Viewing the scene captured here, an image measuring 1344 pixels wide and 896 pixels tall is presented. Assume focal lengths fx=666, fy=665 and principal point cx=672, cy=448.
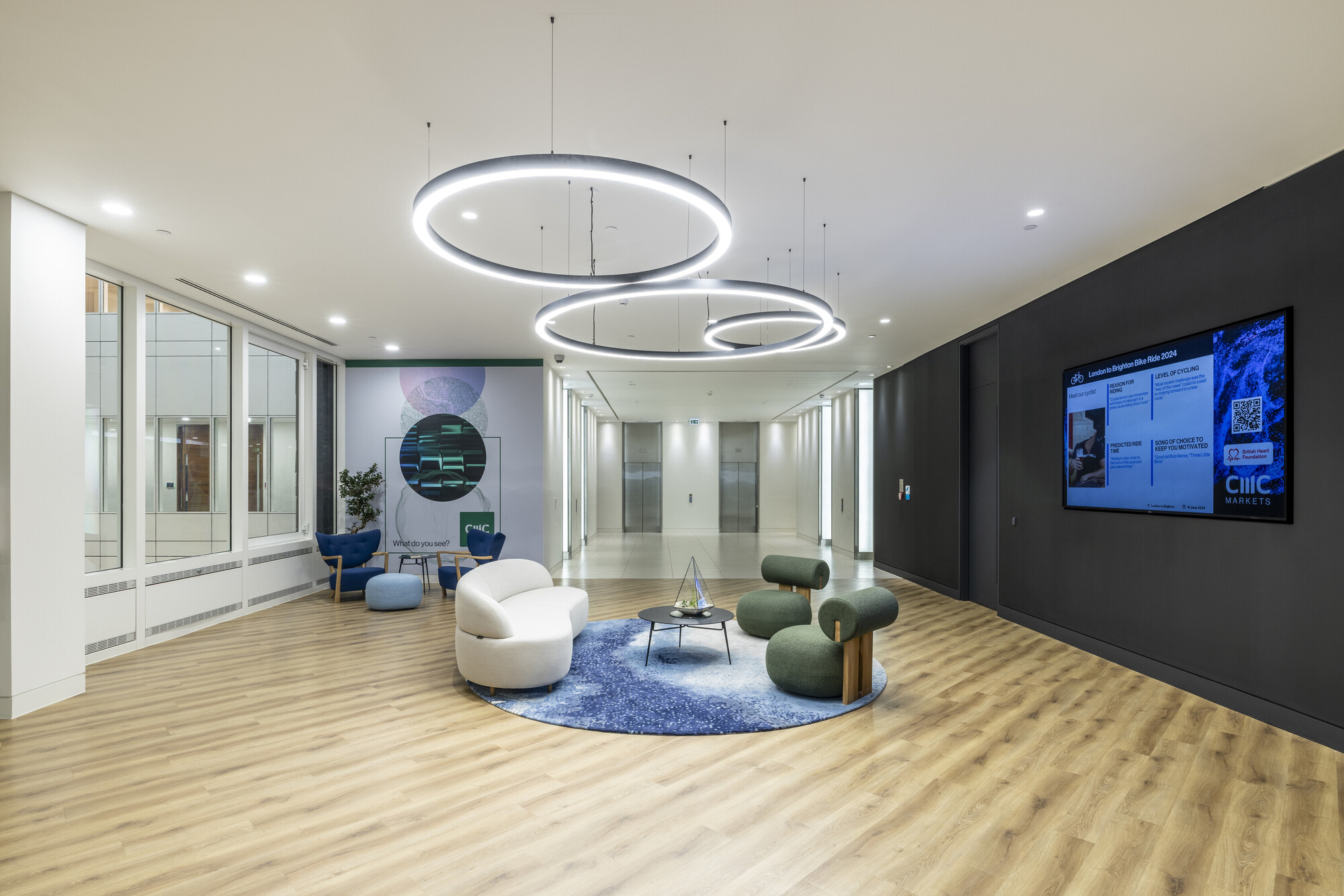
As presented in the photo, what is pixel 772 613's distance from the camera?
6.80 m

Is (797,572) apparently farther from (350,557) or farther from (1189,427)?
(350,557)

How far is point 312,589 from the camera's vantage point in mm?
10195

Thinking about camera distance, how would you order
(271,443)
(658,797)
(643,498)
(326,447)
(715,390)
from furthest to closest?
1. (643,498)
2. (715,390)
3. (326,447)
4. (271,443)
5. (658,797)

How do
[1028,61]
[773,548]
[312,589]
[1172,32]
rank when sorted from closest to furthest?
[1172,32], [1028,61], [312,589], [773,548]

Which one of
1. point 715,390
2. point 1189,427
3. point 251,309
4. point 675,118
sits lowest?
point 1189,427

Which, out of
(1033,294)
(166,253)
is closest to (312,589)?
(166,253)

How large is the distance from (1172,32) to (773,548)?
551 inches

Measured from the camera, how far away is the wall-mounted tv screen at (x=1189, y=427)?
4.50 m

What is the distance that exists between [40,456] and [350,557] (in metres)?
5.02

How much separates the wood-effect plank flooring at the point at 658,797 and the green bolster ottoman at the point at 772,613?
1.38m

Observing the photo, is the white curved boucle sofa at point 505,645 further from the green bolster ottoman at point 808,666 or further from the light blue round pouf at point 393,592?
the light blue round pouf at point 393,592

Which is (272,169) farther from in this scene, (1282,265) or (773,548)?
(773,548)

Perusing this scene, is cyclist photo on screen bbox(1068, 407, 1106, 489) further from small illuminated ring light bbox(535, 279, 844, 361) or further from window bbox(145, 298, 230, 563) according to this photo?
window bbox(145, 298, 230, 563)

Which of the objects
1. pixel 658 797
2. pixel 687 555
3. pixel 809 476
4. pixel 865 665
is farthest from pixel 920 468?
pixel 658 797
